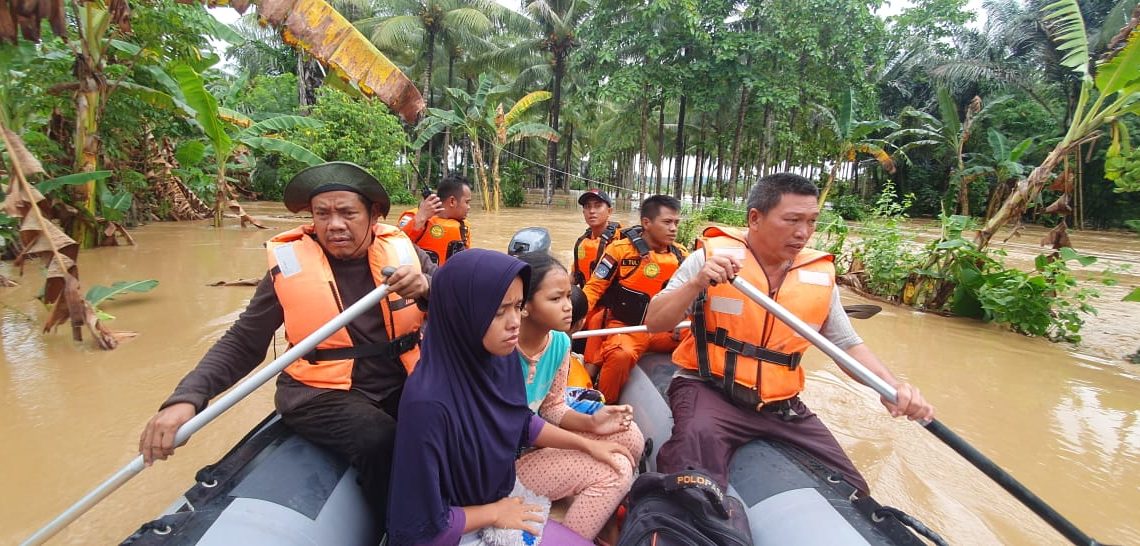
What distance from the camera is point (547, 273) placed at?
74.1 inches

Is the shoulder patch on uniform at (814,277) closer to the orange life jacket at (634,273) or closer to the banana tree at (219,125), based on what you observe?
the orange life jacket at (634,273)

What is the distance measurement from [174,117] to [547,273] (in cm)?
973

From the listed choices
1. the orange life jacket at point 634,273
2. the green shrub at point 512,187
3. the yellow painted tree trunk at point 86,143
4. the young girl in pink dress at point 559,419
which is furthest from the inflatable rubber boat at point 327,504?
the green shrub at point 512,187

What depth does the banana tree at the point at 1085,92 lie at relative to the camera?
4.43 meters

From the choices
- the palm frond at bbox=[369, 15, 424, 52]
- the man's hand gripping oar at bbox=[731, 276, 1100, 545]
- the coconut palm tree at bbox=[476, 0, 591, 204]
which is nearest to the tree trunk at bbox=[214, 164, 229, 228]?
the man's hand gripping oar at bbox=[731, 276, 1100, 545]

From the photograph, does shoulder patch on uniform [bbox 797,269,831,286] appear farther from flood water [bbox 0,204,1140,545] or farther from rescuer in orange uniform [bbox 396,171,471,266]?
rescuer in orange uniform [bbox 396,171,471,266]

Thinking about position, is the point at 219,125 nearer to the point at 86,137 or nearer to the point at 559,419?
the point at 86,137

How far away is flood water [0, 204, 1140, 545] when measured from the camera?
8.61ft

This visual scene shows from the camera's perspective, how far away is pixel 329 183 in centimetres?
202

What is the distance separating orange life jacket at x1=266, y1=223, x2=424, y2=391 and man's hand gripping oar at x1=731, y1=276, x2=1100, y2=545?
1282 millimetres

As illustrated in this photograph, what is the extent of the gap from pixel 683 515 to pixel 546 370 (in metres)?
0.72

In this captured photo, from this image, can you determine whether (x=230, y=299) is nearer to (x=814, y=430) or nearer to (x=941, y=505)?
(x=814, y=430)

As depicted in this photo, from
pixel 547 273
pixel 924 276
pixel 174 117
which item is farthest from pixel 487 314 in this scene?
pixel 174 117

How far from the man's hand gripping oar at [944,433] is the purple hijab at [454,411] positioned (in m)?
1.00
